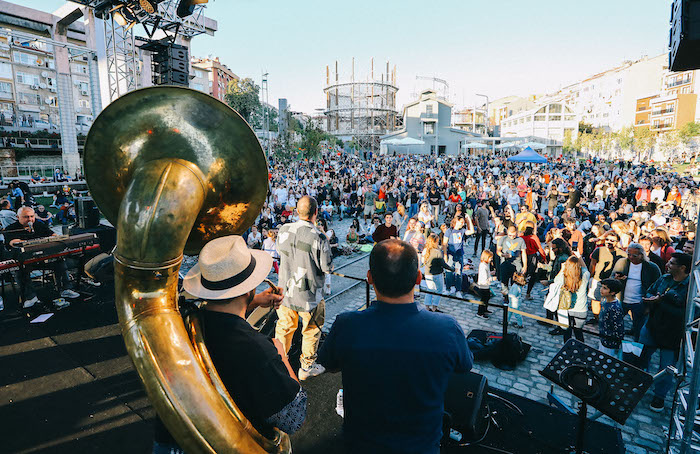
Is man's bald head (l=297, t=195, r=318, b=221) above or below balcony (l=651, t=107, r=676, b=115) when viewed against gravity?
below

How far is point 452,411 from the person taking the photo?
296 cm

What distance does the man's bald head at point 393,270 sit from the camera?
170 cm

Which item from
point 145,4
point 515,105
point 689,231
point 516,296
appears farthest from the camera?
point 515,105

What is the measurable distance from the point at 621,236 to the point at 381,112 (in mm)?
63571

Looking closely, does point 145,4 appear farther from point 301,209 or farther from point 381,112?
point 381,112

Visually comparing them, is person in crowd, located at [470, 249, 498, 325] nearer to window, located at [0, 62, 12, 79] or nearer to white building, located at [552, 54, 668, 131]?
window, located at [0, 62, 12, 79]

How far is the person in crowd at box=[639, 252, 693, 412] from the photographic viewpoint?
14.0ft

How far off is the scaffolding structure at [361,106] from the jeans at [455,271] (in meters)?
58.0

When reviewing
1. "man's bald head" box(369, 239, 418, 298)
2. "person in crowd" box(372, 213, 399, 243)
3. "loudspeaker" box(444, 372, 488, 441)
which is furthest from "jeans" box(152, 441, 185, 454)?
"person in crowd" box(372, 213, 399, 243)

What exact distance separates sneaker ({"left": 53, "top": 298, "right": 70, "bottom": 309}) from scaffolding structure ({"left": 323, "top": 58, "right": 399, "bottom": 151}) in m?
61.1

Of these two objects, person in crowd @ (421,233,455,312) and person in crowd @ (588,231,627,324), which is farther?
person in crowd @ (421,233,455,312)

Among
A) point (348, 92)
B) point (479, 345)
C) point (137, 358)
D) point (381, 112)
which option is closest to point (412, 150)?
point (381, 112)

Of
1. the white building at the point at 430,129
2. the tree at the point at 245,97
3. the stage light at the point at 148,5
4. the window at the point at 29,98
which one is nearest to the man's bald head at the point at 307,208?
the stage light at the point at 148,5

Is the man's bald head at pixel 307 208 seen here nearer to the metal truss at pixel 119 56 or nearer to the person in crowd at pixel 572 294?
the person in crowd at pixel 572 294
